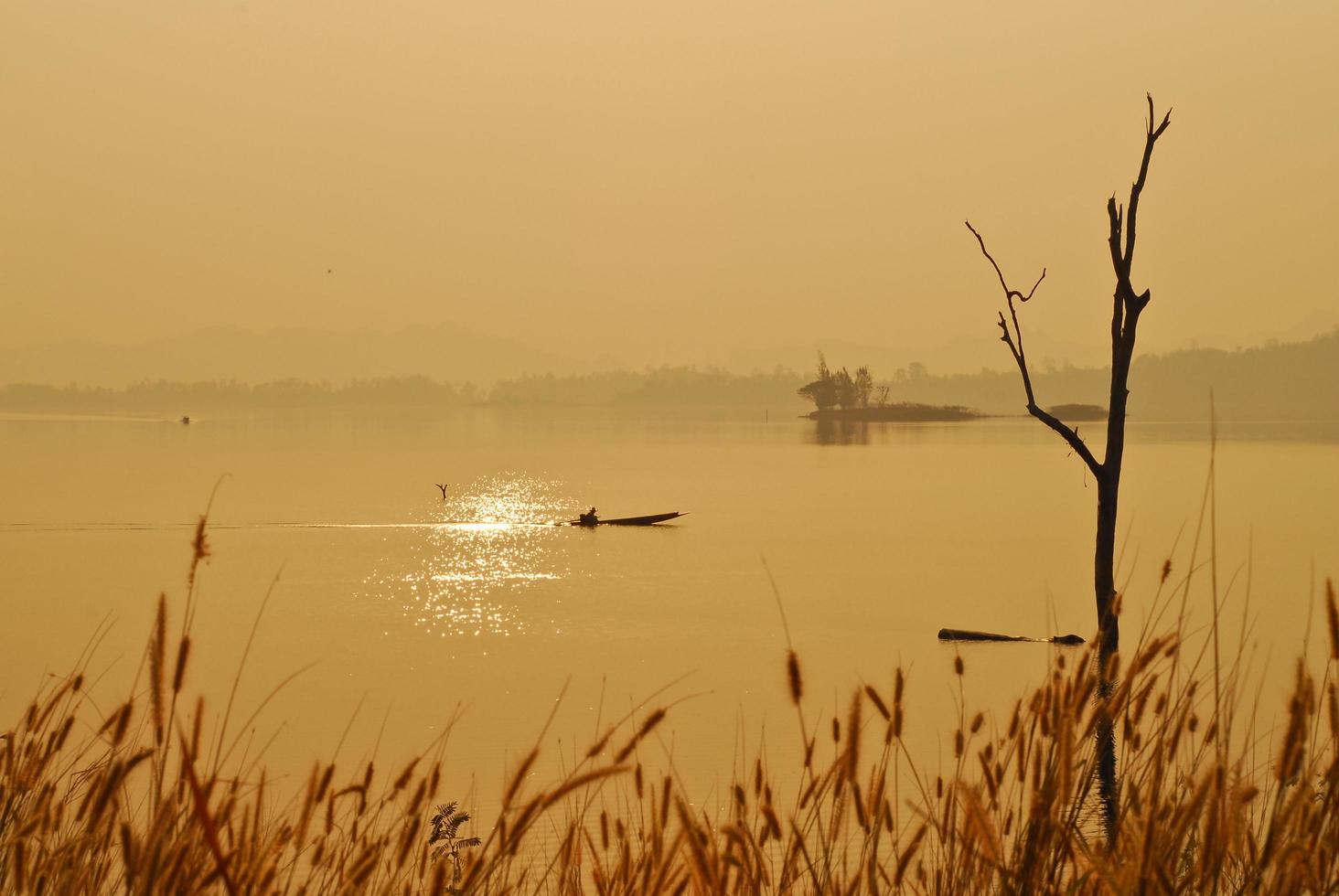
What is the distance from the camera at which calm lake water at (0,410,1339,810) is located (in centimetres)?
1689

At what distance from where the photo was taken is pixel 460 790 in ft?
41.2

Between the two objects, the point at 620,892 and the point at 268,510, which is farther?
the point at 268,510

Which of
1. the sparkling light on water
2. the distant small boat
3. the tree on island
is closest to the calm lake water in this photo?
the sparkling light on water

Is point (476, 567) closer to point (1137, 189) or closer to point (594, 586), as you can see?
point (594, 586)

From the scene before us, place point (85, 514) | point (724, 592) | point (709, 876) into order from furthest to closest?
point (85, 514) < point (724, 592) < point (709, 876)

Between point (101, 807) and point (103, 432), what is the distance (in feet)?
493

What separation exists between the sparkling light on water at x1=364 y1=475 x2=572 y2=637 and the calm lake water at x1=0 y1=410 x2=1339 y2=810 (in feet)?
0.47

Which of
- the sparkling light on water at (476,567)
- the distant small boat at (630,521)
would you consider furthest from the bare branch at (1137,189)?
the distant small boat at (630,521)

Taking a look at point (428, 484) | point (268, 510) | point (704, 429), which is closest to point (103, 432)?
point (704, 429)

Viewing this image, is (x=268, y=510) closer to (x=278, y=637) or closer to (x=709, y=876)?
(x=278, y=637)

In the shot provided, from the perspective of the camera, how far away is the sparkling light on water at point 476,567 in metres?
26.8

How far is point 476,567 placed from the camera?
35.8 metres

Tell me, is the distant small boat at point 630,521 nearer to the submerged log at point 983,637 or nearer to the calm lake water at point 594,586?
the calm lake water at point 594,586

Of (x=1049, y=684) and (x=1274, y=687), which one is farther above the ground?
(x=1049, y=684)
